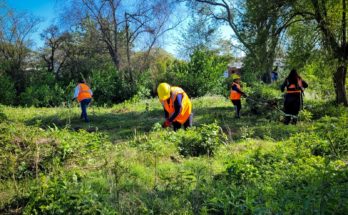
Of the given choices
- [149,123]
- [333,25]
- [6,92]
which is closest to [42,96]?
[6,92]

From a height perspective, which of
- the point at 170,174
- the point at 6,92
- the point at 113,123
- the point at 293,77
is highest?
the point at 293,77

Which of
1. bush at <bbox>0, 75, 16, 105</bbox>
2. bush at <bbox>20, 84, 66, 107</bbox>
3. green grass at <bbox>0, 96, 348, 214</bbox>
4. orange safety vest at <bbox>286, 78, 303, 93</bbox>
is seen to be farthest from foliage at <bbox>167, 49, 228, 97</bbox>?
green grass at <bbox>0, 96, 348, 214</bbox>

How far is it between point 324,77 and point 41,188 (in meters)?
12.3

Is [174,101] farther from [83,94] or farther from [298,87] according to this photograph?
[83,94]

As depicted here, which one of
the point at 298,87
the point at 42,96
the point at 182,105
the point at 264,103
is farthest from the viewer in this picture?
the point at 42,96

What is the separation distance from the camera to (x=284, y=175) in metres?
4.86

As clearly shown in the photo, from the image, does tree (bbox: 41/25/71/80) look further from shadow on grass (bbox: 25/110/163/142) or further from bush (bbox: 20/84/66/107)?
shadow on grass (bbox: 25/110/163/142)

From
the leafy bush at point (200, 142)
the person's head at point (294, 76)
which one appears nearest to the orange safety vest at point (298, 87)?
the person's head at point (294, 76)

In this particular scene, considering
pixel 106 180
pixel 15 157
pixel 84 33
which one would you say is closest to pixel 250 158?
pixel 106 180

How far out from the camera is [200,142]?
23.5ft

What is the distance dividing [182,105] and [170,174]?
244 centimetres

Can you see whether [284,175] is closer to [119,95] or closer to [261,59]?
[261,59]

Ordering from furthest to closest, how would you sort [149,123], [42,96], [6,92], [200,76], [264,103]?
[6,92] → [42,96] → [200,76] → [264,103] → [149,123]

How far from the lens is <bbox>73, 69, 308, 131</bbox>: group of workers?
25.1 feet
